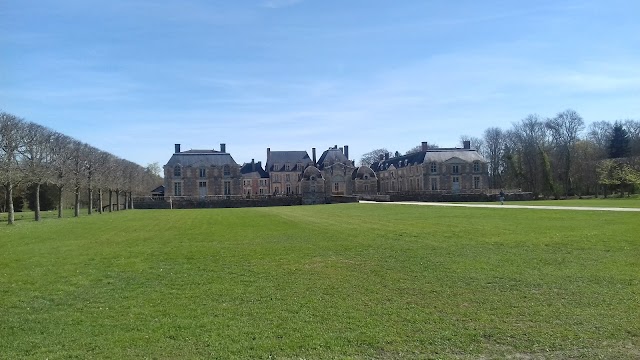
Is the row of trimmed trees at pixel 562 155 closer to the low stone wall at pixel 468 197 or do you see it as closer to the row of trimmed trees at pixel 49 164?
the low stone wall at pixel 468 197

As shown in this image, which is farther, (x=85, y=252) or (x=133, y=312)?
(x=85, y=252)

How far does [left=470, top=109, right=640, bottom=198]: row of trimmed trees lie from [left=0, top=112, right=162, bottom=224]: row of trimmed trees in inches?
2279

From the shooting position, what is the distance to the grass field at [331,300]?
6.83 meters

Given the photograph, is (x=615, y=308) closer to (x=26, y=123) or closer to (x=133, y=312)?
(x=133, y=312)

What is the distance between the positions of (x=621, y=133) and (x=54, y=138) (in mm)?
79910

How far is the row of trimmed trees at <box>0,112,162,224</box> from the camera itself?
35.6m

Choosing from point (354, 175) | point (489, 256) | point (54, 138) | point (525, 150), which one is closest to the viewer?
point (489, 256)

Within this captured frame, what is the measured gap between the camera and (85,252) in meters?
16.5

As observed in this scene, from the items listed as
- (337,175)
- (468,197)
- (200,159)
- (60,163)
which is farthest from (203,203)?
(468,197)

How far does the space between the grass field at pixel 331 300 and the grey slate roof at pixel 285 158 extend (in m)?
85.2

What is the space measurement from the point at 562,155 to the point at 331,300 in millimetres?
79873

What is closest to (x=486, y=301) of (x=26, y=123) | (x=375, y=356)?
(x=375, y=356)

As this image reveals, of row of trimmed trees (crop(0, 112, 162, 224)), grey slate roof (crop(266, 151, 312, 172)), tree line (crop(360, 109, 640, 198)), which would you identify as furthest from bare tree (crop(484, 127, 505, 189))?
row of trimmed trees (crop(0, 112, 162, 224))

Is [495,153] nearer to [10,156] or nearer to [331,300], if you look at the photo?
[10,156]
